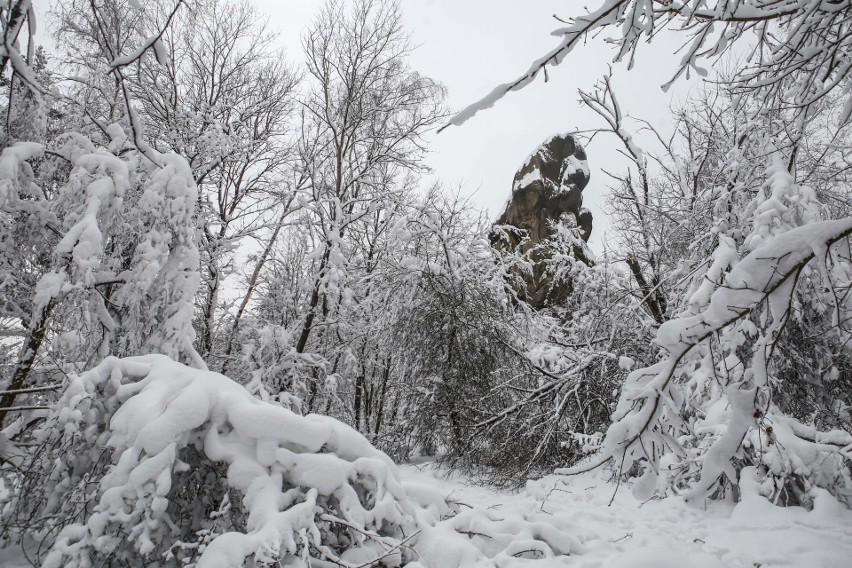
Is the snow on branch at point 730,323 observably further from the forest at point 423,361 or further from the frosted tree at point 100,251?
the frosted tree at point 100,251

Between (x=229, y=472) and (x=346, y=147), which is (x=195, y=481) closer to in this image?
(x=229, y=472)

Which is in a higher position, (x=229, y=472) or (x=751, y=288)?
(x=751, y=288)

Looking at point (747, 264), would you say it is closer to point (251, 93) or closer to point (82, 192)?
point (82, 192)

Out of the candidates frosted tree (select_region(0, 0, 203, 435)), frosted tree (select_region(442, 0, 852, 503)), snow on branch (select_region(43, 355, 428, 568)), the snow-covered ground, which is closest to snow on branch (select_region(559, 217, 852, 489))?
frosted tree (select_region(442, 0, 852, 503))

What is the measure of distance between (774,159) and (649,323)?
275 cm

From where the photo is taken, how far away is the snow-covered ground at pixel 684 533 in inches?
108

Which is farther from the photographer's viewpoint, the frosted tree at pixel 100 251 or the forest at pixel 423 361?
the frosted tree at pixel 100 251

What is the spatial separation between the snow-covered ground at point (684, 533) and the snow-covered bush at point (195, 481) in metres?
0.77

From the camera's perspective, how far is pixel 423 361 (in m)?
8.88

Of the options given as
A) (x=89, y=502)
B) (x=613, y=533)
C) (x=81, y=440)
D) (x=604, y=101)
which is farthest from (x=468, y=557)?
(x=604, y=101)

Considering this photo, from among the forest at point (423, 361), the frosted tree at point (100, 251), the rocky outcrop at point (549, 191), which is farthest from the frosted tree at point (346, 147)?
the rocky outcrop at point (549, 191)

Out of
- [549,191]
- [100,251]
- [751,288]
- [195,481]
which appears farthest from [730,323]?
[549,191]

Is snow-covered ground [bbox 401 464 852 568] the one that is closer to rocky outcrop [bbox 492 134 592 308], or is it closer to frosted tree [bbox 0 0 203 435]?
frosted tree [bbox 0 0 203 435]

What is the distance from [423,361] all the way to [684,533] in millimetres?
5640
